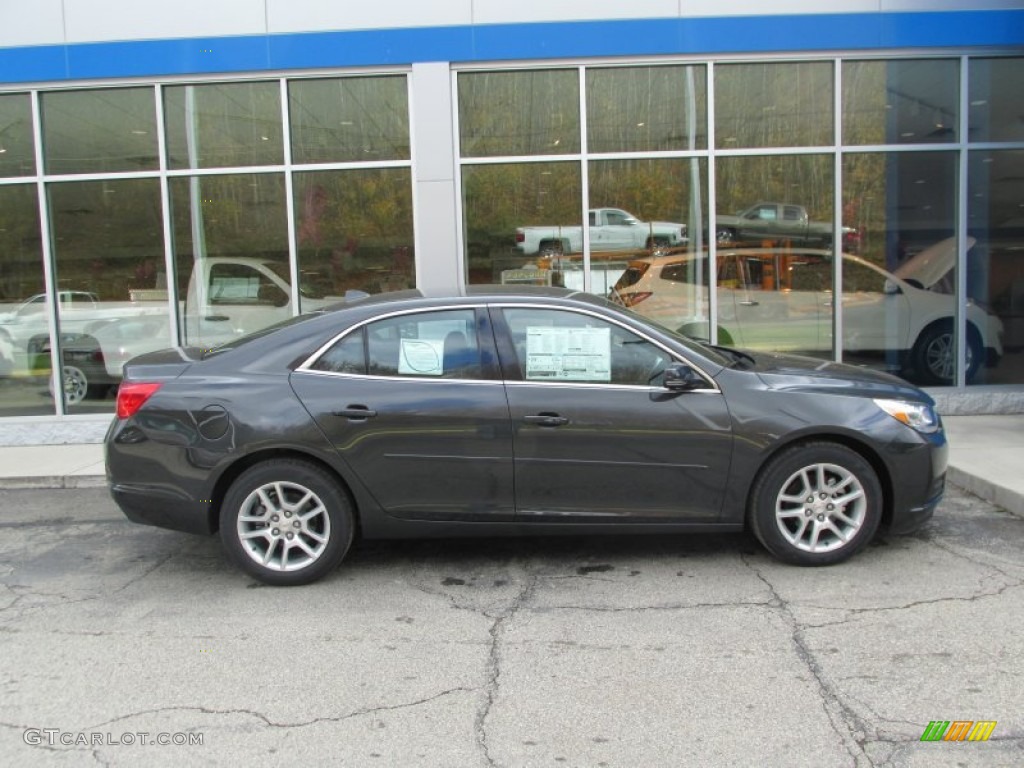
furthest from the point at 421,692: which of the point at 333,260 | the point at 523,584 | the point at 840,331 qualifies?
the point at 840,331

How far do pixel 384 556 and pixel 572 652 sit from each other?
1800mm

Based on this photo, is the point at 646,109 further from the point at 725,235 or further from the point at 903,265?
the point at 903,265

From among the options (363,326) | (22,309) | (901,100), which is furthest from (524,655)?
(22,309)

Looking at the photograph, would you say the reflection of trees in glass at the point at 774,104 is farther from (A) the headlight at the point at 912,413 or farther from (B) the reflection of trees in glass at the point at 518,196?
(A) the headlight at the point at 912,413

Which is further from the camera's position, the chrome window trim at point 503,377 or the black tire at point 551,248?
the black tire at point 551,248

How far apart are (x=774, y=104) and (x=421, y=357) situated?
626 cm

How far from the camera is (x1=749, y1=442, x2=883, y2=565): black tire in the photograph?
478 centimetres

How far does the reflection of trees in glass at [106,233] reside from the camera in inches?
377

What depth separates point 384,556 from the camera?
5379 millimetres

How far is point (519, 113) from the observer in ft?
30.8

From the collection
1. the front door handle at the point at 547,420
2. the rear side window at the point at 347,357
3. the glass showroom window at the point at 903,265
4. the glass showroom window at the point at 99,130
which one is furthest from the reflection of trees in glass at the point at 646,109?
the front door handle at the point at 547,420

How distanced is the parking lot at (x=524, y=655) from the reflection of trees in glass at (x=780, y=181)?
4.83 meters

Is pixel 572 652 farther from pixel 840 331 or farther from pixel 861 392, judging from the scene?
pixel 840 331

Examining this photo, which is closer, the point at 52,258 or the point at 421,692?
the point at 421,692
